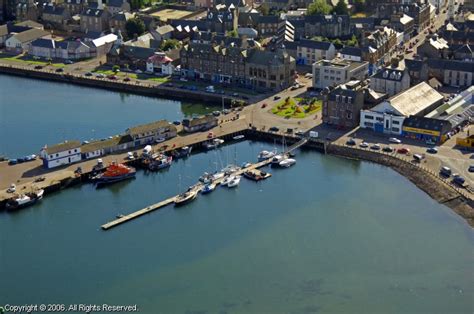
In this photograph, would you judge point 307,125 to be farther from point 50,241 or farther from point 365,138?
point 50,241

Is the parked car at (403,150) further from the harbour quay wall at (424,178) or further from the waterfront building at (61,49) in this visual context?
the waterfront building at (61,49)

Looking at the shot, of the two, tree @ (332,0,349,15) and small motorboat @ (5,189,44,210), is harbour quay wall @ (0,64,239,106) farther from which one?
tree @ (332,0,349,15)

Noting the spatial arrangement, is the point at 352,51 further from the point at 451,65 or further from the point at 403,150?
the point at 403,150

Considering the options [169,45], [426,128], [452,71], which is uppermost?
[169,45]

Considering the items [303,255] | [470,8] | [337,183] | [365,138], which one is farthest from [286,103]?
[470,8]

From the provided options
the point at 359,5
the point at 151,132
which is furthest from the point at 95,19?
the point at 151,132

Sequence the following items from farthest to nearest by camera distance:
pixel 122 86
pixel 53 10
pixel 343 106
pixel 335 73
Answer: pixel 53 10 → pixel 122 86 → pixel 335 73 → pixel 343 106
